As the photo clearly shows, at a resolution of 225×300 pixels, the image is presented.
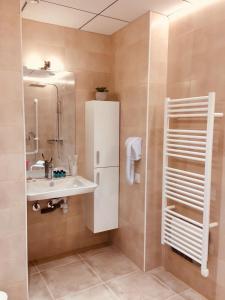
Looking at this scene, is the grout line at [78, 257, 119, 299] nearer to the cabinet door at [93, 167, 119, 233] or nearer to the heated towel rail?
the cabinet door at [93, 167, 119, 233]

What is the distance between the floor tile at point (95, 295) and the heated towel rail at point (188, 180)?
69 centimetres

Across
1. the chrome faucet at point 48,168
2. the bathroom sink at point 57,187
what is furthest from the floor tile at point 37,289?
the chrome faucet at point 48,168

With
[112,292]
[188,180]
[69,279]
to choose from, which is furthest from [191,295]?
[69,279]

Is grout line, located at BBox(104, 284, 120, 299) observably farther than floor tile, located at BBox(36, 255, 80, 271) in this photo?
No

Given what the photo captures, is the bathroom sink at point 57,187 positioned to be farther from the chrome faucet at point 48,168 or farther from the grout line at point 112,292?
the grout line at point 112,292

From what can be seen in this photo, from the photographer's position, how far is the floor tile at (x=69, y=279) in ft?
7.73

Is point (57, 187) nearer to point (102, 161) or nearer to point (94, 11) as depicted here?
point (102, 161)

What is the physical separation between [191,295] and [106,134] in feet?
5.69

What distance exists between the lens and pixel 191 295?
7.50ft

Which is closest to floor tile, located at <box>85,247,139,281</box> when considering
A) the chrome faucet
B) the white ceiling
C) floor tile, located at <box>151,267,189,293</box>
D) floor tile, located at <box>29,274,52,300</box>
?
floor tile, located at <box>151,267,189,293</box>

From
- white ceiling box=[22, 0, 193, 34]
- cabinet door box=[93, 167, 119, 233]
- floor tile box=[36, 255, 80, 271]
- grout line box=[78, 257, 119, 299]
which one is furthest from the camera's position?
cabinet door box=[93, 167, 119, 233]

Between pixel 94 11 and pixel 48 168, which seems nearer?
pixel 94 11

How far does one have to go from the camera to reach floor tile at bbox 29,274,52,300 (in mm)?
2250

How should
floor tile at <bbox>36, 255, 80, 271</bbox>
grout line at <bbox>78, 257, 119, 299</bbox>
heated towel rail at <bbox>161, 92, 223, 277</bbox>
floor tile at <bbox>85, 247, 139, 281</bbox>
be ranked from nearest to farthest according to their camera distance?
heated towel rail at <bbox>161, 92, 223, 277</bbox>
grout line at <bbox>78, 257, 119, 299</bbox>
floor tile at <bbox>85, 247, 139, 281</bbox>
floor tile at <bbox>36, 255, 80, 271</bbox>
